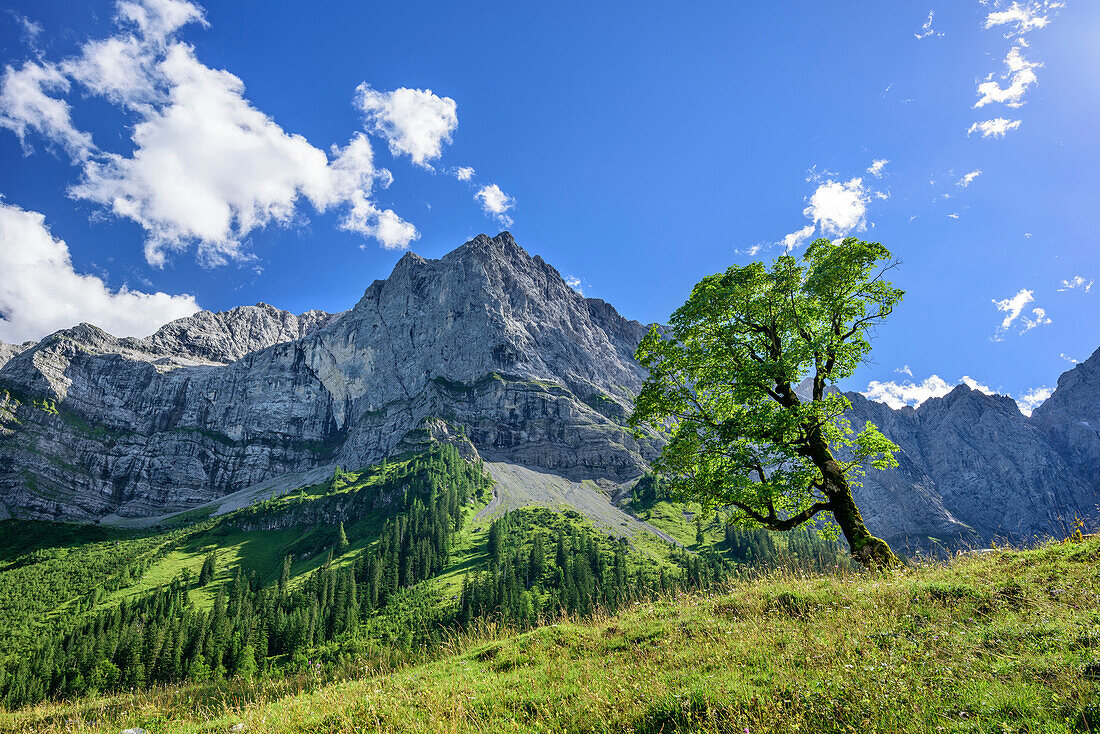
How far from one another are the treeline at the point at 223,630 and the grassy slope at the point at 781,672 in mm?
80521

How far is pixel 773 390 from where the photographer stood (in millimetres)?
16906

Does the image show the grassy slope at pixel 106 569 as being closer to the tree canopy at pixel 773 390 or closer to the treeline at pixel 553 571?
the treeline at pixel 553 571

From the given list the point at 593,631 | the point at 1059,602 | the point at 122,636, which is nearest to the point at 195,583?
the point at 122,636

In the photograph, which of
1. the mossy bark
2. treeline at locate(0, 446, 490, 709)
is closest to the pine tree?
treeline at locate(0, 446, 490, 709)

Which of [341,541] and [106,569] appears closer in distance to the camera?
[106,569]

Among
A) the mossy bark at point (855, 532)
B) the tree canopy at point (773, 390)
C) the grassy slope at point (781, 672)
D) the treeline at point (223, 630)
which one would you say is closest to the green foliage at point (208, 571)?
the treeline at point (223, 630)

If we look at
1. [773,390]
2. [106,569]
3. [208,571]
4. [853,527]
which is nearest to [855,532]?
[853,527]

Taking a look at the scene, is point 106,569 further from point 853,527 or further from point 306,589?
point 853,527

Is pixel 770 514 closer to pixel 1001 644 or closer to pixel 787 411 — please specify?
pixel 787 411

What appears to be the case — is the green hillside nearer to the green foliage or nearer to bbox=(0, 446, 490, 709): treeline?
bbox=(0, 446, 490, 709): treeline

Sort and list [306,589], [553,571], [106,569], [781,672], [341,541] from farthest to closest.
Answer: [341,541], [106,569], [553,571], [306,589], [781,672]

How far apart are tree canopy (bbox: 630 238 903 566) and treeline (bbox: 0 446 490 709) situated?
8229 centimetres

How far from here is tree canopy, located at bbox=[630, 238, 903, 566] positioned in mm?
A: 15320

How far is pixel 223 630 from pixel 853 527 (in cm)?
12519
